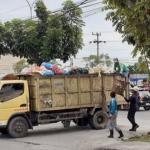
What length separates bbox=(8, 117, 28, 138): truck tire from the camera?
65.0 feet

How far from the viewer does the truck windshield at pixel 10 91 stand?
19.8 metres

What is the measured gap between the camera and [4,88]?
1998cm

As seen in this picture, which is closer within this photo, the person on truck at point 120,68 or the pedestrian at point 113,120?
the pedestrian at point 113,120

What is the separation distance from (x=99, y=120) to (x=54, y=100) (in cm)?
252

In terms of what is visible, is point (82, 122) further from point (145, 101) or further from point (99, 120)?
point (145, 101)

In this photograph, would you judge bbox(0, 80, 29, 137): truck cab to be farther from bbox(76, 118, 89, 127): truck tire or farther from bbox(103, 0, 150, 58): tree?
bbox(103, 0, 150, 58): tree

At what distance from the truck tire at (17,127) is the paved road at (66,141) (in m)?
0.26

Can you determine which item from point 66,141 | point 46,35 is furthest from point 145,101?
point 66,141

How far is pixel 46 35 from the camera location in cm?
2908

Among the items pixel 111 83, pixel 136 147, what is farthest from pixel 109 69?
pixel 136 147

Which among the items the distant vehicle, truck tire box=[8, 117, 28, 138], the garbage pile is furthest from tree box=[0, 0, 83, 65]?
the distant vehicle

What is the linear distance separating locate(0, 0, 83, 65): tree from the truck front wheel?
23.1ft

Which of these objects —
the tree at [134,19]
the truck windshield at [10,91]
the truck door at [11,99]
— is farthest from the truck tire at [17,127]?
the tree at [134,19]

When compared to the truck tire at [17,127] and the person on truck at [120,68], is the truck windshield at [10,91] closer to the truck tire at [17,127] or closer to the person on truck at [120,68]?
the truck tire at [17,127]
